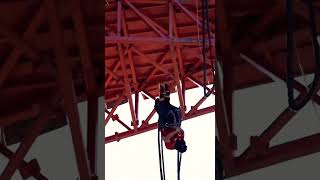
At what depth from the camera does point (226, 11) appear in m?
5.75

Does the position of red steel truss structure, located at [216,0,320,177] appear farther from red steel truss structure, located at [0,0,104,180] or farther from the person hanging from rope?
red steel truss structure, located at [0,0,104,180]

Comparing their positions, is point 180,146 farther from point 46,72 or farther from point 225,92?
point 46,72

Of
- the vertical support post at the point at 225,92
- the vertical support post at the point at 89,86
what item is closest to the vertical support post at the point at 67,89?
the vertical support post at the point at 89,86

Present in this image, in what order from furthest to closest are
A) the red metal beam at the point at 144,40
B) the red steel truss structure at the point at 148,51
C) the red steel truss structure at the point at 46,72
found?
the red steel truss structure at the point at 148,51
the red metal beam at the point at 144,40
the red steel truss structure at the point at 46,72

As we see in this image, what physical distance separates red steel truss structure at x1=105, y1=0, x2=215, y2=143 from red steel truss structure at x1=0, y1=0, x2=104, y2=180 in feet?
A: 12.4

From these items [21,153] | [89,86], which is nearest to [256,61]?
[89,86]

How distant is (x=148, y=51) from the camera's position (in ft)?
39.8

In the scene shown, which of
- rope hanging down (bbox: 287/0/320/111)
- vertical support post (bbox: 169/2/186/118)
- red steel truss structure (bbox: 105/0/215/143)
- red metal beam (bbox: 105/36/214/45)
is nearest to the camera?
rope hanging down (bbox: 287/0/320/111)

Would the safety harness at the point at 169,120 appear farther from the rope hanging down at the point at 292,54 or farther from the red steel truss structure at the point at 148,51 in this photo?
the red steel truss structure at the point at 148,51

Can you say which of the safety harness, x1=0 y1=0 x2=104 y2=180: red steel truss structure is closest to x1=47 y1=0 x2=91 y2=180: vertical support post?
x1=0 y1=0 x2=104 y2=180: red steel truss structure

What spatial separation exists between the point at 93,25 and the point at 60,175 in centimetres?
220

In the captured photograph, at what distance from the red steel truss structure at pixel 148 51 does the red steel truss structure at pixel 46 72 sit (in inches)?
149

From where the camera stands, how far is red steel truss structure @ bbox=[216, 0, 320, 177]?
5.66m

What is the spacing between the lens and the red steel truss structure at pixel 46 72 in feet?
17.2
